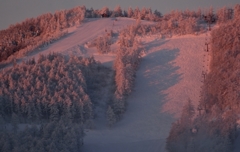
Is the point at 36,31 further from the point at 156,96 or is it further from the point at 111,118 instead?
the point at 111,118

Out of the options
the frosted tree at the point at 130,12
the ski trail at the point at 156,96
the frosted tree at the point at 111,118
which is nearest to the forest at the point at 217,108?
the ski trail at the point at 156,96

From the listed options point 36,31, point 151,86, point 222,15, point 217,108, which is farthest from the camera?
point 36,31

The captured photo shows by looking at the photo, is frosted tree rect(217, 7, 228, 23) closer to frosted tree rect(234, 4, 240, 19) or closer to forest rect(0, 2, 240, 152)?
forest rect(0, 2, 240, 152)

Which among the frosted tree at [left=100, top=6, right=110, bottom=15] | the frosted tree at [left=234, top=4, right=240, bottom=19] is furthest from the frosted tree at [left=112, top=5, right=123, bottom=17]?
the frosted tree at [left=234, top=4, right=240, bottom=19]

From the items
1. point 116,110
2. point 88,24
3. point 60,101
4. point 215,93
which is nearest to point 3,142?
point 60,101

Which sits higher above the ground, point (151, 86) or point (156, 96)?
point (151, 86)

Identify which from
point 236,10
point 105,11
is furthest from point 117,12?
point 236,10

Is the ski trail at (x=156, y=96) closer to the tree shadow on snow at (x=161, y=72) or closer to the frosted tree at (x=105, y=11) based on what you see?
the tree shadow on snow at (x=161, y=72)

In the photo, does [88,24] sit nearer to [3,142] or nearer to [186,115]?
[186,115]
